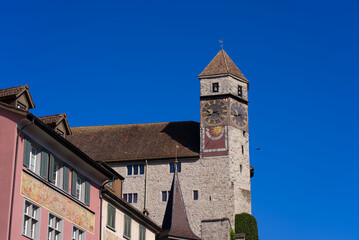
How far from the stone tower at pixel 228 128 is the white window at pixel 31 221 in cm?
3816

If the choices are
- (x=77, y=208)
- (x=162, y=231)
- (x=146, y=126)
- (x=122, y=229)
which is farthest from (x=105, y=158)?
(x=77, y=208)

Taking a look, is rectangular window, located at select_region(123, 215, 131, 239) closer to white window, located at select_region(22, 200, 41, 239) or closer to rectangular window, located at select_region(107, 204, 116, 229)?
rectangular window, located at select_region(107, 204, 116, 229)

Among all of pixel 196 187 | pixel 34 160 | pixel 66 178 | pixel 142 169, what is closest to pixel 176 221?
pixel 66 178

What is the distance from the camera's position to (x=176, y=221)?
46750 mm

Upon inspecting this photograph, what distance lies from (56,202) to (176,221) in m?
17.9

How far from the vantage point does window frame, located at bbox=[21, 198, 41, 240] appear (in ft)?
88.2

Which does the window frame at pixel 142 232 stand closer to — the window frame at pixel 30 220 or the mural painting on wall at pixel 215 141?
the window frame at pixel 30 220

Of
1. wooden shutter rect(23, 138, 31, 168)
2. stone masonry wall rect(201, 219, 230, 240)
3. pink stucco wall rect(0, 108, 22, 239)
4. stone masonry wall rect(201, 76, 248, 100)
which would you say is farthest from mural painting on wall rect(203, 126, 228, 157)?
pink stucco wall rect(0, 108, 22, 239)

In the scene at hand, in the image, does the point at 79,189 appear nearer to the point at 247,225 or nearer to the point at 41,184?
the point at 41,184

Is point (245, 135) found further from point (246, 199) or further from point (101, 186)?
point (101, 186)

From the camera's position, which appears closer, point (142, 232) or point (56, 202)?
point (56, 202)

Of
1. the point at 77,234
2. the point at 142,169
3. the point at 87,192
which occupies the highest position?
the point at 142,169

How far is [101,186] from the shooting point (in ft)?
114

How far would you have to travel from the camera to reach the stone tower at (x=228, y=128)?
66.0 metres
